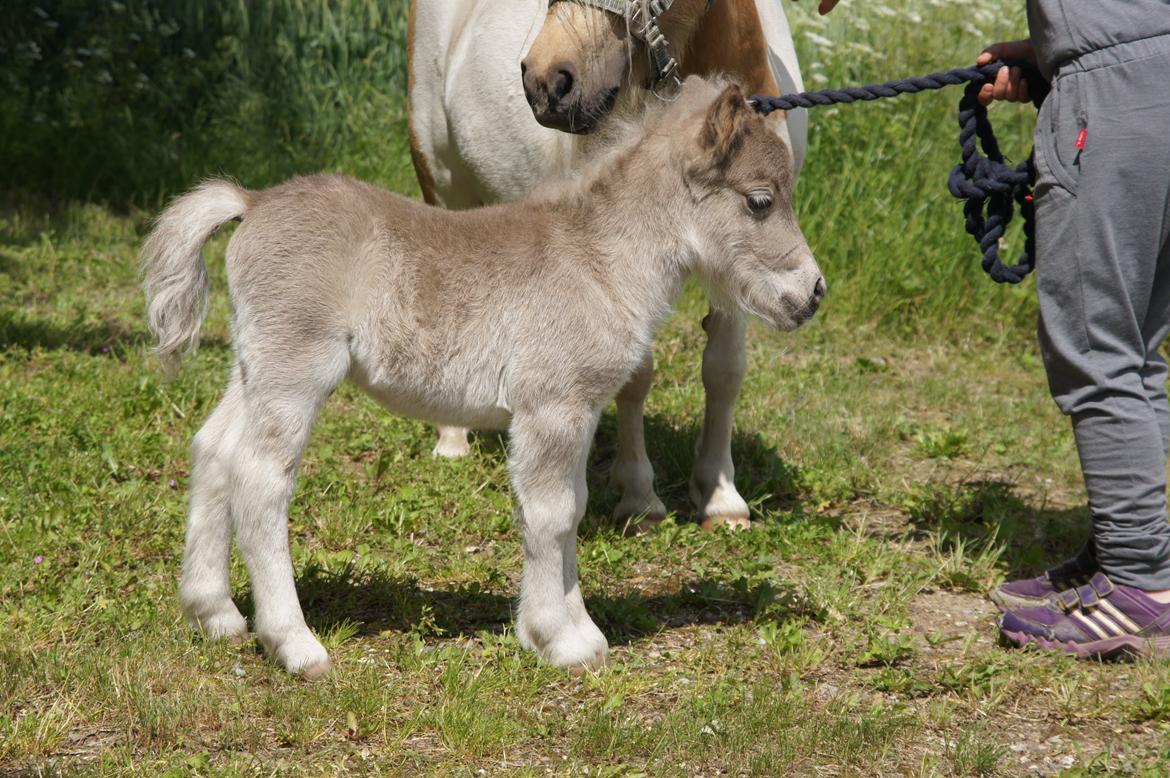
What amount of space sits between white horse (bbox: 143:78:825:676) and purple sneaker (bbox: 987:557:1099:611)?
1.34 m

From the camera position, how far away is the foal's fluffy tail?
349cm

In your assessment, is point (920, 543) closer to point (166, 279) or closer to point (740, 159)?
point (740, 159)

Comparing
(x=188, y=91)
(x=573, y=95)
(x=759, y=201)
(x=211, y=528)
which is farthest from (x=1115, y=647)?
(x=188, y=91)

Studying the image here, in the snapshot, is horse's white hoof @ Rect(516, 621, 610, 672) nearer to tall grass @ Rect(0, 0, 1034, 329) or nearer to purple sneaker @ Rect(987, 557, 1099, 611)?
purple sneaker @ Rect(987, 557, 1099, 611)

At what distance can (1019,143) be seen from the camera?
323 inches

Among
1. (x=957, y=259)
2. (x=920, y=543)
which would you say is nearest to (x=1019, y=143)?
(x=957, y=259)

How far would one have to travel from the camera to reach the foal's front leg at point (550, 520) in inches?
140

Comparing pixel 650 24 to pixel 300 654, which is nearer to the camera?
pixel 300 654

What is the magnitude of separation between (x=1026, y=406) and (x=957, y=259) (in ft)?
4.26

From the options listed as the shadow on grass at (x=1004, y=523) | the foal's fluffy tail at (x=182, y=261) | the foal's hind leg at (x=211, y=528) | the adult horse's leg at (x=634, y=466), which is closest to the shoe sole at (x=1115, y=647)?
the shadow on grass at (x=1004, y=523)

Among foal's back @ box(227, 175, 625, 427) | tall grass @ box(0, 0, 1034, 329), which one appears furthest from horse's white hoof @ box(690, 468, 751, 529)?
tall grass @ box(0, 0, 1034, 329)

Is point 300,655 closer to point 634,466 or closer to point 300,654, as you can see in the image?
point 300,654

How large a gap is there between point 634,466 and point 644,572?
1.94 ft

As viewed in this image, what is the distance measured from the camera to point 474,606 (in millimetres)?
4164
